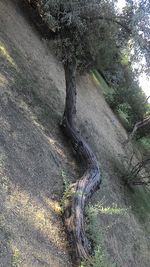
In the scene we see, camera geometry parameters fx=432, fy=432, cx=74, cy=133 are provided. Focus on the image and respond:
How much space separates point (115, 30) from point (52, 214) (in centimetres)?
787

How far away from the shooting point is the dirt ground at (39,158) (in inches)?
241

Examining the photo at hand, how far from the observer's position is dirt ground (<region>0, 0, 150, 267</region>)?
20.1ft

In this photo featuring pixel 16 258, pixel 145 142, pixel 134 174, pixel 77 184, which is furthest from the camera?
pixel 145 142

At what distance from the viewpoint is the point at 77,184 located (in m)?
8.11

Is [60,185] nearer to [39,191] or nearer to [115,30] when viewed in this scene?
[39,191]

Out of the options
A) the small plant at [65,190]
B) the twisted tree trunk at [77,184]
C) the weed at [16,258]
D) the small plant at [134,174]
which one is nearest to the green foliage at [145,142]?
the small plant at [134,174]

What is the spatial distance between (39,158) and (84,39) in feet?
18.9

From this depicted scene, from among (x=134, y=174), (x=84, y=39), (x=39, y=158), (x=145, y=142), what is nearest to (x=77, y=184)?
(x=39, y=158)

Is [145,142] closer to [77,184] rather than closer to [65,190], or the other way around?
[77,184]

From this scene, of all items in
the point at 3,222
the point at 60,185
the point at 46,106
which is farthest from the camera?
the point at 46,106

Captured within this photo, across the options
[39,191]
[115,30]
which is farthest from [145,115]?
[39,191]

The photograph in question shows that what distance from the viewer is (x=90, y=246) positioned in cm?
698

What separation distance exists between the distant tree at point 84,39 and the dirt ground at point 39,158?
0.27 metres

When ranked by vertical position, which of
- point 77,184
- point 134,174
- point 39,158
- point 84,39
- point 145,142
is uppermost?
point 84,39
